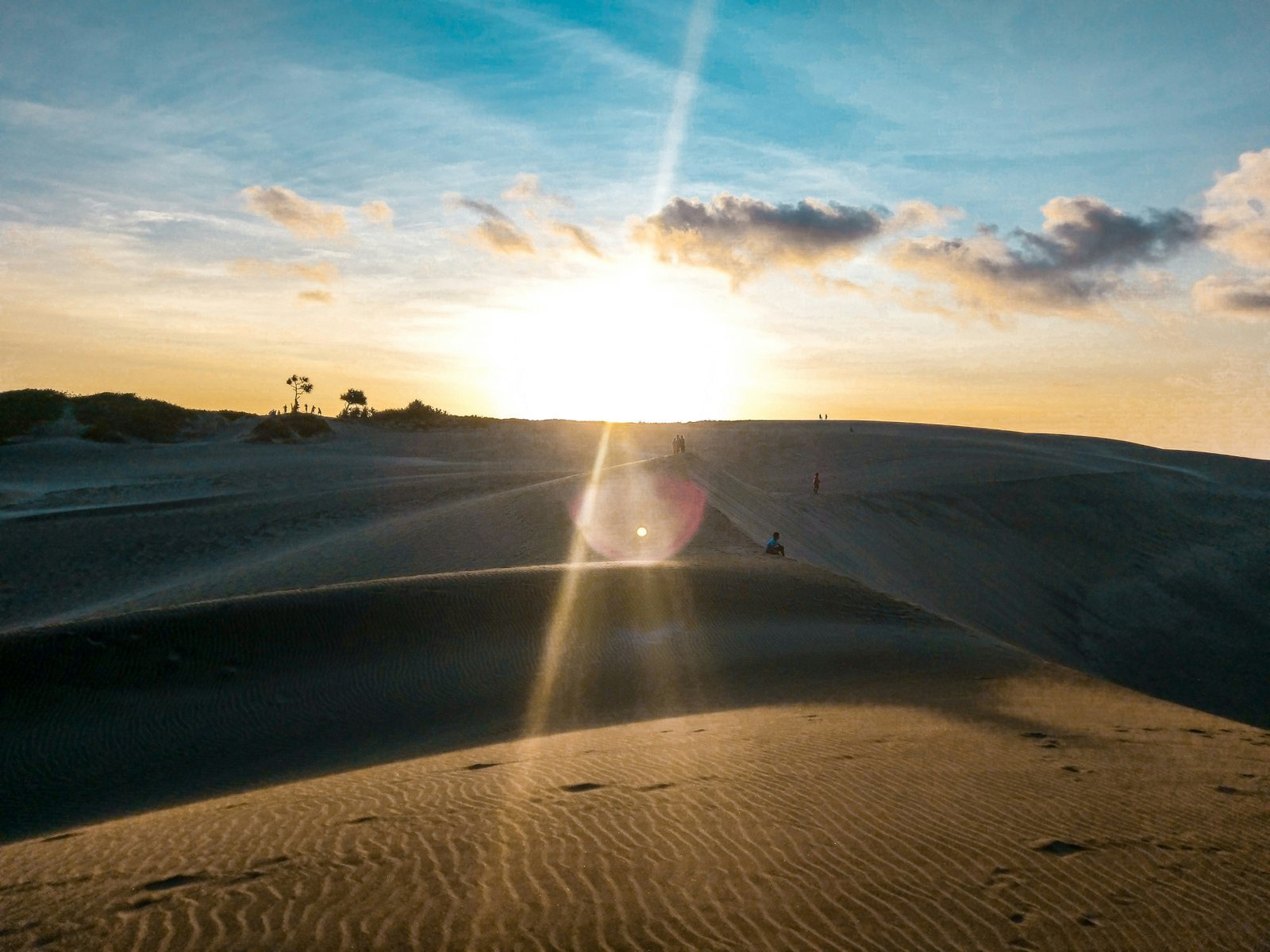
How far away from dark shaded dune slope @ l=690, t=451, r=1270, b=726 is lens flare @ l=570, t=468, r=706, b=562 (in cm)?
125

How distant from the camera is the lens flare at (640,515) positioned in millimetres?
21484

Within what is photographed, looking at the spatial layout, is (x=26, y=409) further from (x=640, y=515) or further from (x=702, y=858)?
(x=702, y=858)

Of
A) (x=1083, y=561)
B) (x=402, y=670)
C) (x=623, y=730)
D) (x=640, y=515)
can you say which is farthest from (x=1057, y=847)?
(x=1083, y=561)

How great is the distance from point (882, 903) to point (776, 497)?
2590 cm

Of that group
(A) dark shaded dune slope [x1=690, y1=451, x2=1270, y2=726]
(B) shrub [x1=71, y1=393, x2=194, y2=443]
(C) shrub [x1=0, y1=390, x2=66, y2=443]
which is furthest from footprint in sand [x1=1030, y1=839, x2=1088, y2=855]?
(C) shrub [x1=0, y1=390, x2=66, y2=443]

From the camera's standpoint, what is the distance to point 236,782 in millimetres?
9070

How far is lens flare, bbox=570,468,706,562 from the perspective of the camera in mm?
21484

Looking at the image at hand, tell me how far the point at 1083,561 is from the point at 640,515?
47.5 ft

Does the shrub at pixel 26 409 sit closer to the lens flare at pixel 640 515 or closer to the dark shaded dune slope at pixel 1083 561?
the lens flare at pixel 640 515

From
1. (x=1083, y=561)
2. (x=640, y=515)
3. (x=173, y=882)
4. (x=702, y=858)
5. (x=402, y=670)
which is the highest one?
(x=640, y=515)

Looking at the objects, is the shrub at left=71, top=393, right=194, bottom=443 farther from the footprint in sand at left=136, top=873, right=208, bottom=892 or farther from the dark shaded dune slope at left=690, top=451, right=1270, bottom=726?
the footprint in sand at left=136, top=873, right=208, bottom=892

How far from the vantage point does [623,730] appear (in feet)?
31.1

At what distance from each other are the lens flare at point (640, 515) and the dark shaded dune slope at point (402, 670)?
382cm

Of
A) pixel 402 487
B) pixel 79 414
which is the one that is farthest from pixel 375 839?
pixel 79 414
